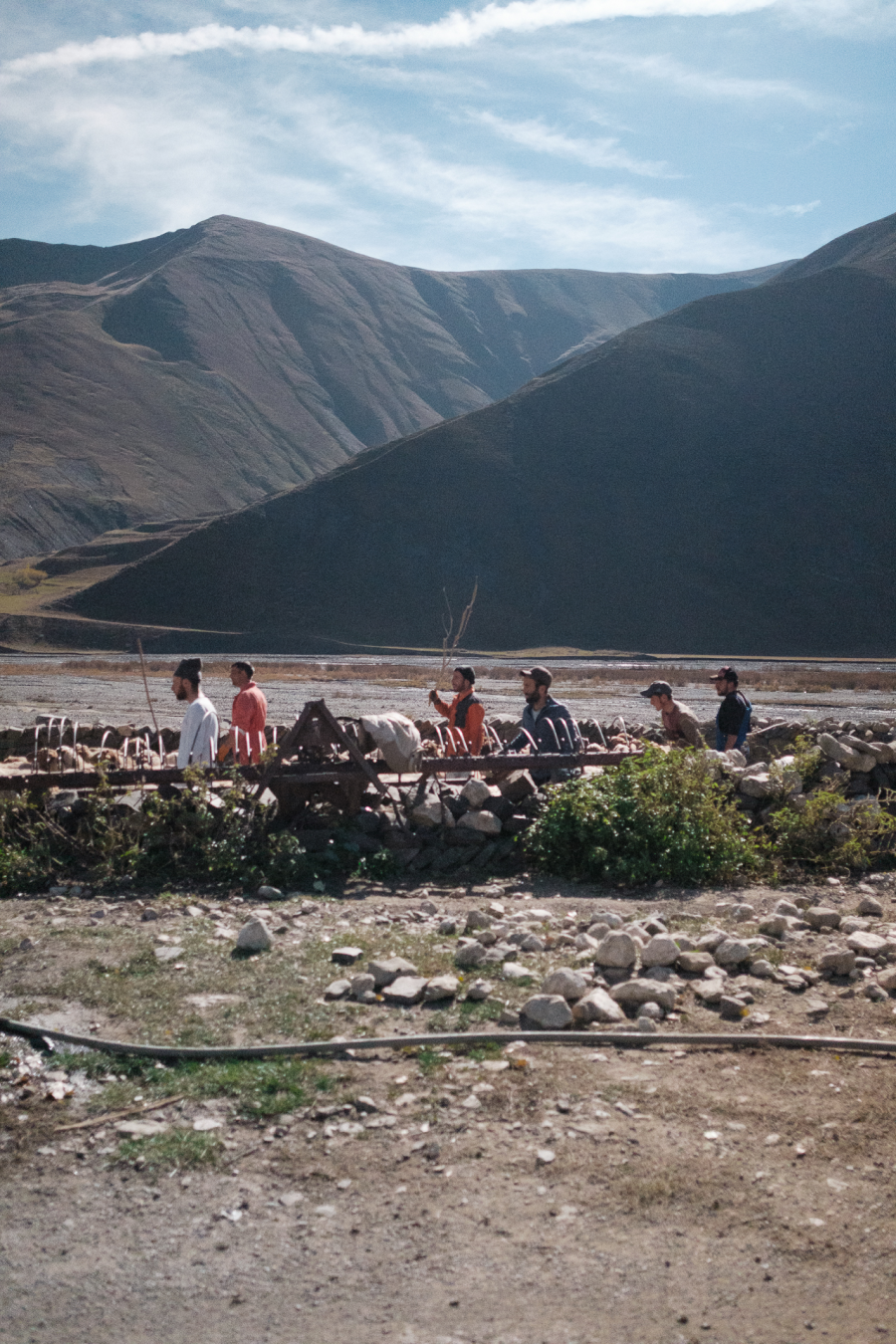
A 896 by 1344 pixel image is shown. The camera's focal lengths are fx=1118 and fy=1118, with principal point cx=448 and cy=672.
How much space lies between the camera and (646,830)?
8.16 meters

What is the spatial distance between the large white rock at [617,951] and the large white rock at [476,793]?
2.91m

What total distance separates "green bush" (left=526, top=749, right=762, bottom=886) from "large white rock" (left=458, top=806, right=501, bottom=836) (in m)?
0.28

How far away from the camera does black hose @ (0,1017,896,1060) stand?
4777 mm

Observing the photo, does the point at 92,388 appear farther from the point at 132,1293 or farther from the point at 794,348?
the point at 132,1293

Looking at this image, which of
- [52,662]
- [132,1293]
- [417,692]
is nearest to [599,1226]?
[132,1293]

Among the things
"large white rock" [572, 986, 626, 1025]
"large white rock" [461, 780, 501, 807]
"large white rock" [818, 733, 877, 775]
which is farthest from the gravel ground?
"large white rock" [572, 986, 626, 1025]

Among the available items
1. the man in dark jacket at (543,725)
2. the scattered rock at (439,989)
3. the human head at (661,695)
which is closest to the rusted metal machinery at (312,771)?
the man in dark jacket at (543,725)

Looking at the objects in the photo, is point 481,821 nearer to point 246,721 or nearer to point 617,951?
point 246,721

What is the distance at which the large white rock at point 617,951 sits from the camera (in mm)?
5734

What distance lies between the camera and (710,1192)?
3.76 meters

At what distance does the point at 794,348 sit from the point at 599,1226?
9923 centimetres

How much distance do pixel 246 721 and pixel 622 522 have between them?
250 ft

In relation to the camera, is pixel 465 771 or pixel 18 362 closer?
pixel 465 771

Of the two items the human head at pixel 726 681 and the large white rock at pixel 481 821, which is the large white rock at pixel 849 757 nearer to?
the human head at pixel 726 681
